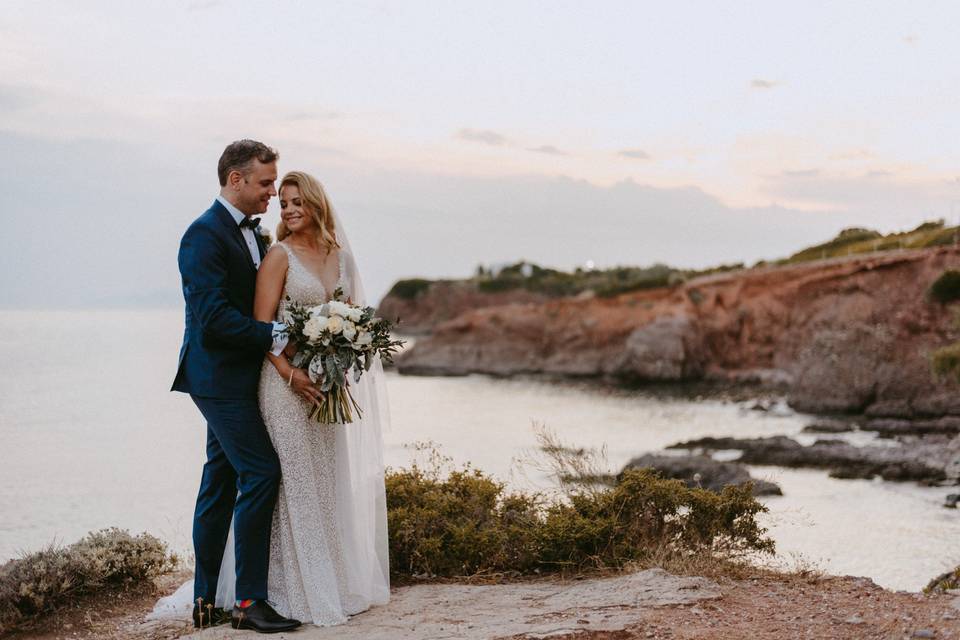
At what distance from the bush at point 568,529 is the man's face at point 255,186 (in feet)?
9.03

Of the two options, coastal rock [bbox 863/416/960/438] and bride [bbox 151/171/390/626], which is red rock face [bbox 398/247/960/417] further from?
bride [bbox 151/171/390/626]

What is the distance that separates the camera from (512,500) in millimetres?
7656

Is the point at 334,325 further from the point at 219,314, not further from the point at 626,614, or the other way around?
the point at 626,614

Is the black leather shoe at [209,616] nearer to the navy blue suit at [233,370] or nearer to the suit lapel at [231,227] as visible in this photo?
the navy blue suit at [233,370]

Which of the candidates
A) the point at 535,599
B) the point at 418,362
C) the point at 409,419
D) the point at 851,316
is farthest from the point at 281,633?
the point at 418,362

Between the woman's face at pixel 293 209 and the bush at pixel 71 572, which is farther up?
the woman's face at pixel 293 209

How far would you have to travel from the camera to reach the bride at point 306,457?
562 cm

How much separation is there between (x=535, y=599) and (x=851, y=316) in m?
45.7

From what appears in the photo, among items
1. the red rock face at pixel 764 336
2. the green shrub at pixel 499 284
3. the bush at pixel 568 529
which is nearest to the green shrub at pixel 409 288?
the green shrub at pixel 499 284

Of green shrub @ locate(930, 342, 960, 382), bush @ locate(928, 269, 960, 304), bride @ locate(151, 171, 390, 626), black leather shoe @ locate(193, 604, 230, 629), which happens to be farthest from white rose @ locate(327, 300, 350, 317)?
bush @ locate(928, 269, 960, 304)

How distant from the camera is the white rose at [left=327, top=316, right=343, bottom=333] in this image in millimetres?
5371

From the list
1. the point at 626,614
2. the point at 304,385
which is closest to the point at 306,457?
the point at 304,385

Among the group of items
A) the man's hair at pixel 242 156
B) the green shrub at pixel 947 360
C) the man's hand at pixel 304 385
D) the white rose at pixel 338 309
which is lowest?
the green shrub at pixel 947 360

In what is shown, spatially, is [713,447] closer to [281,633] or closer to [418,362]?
[281,633]
